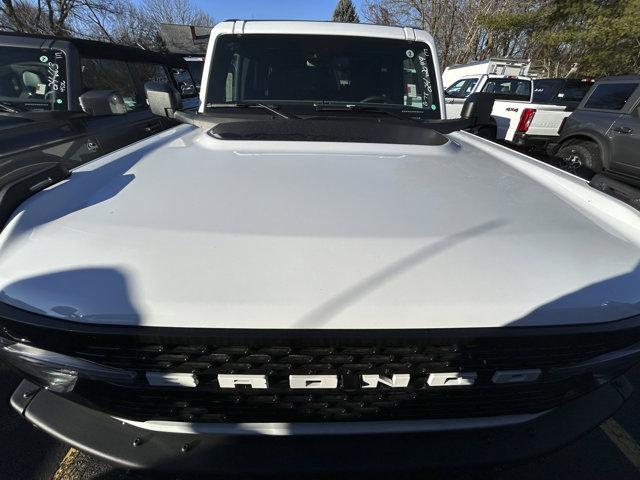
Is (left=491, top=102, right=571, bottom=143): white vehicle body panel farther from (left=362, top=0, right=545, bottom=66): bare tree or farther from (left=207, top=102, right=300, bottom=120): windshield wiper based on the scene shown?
(left=362, top=0, right=545, bottom=66): bare tree

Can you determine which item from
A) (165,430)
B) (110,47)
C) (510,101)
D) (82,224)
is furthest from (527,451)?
(510,101)

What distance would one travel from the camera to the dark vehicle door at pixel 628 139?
593 cm

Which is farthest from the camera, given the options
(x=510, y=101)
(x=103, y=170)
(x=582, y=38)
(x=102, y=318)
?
(x=582, y=38)

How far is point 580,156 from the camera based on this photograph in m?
7.03

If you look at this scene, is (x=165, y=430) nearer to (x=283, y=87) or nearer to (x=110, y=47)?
(x=283, y=87)

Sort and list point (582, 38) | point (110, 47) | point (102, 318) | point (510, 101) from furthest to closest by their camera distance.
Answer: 1. point (582, 38)
2. point (510, 101)
3. point (110, 47)
4. point (102, 318)

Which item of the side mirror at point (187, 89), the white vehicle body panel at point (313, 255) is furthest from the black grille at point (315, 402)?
the side mirror at point (187, 89)

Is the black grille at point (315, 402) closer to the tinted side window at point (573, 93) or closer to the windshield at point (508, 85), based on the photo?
the tinted side window at point (573, 93)

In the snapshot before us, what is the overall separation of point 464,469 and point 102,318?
124 centimetres

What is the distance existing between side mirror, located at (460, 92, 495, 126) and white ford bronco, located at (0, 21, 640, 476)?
50.2 inches

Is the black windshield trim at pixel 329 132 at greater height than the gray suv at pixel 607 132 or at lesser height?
greater

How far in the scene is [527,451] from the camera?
1373 millimetres

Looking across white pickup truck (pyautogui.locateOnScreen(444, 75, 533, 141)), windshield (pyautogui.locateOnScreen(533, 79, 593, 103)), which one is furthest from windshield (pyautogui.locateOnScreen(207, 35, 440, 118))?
windshield (pyautogui.locateOnScreen(533, 79, 593, 103))

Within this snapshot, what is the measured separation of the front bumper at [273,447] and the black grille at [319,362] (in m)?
0.09
